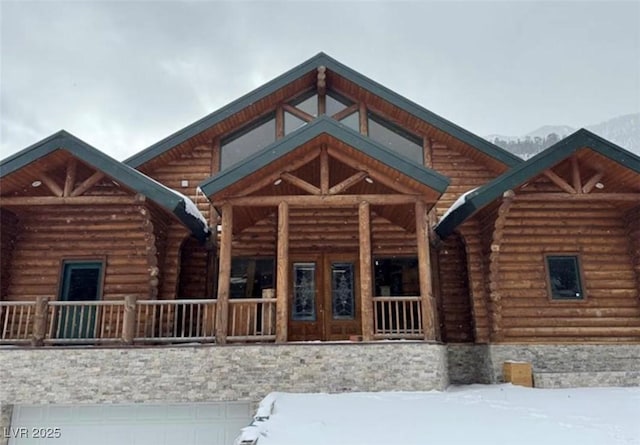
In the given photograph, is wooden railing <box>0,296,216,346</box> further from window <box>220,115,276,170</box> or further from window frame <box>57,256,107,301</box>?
window <box>220,115,276,170</box>

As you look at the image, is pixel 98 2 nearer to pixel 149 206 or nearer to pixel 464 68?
pixel 149 206

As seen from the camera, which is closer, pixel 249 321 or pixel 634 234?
pixel 249 321

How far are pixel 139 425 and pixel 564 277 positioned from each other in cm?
947

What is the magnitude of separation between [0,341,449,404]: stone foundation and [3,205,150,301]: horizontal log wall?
2.70 meters

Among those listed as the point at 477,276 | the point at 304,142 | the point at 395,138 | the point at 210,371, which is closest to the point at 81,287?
the point at 210,371

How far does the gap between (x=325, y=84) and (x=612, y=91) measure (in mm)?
125438

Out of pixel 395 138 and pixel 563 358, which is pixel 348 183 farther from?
pixel 563 358

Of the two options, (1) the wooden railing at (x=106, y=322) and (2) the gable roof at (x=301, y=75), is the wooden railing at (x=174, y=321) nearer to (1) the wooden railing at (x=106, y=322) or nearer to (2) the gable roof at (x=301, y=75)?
(1) the wooden railing at (x=106, y=322)

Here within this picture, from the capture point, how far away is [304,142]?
9.30 metres

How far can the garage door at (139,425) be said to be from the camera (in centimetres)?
880

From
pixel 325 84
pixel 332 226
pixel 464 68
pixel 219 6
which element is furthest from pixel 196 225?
pixel 464 68

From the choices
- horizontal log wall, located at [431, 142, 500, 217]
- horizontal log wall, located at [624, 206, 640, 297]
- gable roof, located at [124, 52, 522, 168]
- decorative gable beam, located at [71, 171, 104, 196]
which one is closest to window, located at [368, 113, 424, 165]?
A: horizontal log wall, located at [431, 142, 500, 217]

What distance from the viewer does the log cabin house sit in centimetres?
935

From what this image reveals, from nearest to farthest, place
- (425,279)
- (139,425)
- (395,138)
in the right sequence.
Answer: (139,425)
(425,279)
(395,138)
